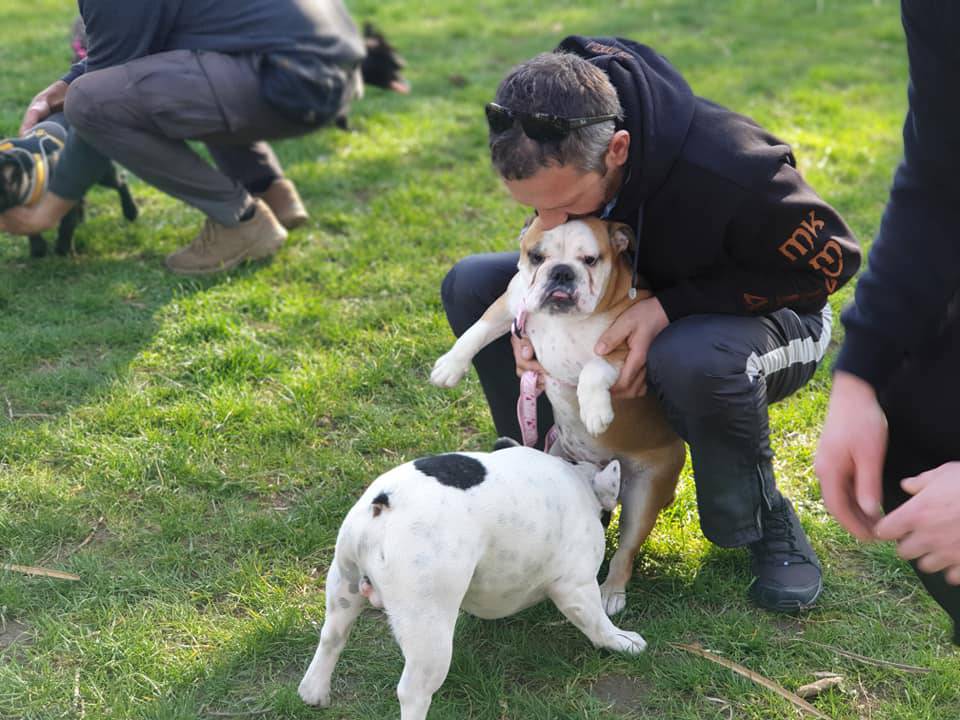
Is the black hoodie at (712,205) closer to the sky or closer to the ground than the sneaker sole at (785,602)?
closer to the sky

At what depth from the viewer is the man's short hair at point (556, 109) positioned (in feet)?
7.99

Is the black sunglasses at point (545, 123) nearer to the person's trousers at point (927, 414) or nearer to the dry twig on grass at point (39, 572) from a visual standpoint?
the person's trousers at point (927, 414)

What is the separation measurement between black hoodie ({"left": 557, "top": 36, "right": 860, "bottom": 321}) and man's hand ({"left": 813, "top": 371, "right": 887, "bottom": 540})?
43.8 inches

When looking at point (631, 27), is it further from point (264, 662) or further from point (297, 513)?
point (264, 662)

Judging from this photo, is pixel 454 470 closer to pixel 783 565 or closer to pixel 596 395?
pixel 596 395

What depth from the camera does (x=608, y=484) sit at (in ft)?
8.59

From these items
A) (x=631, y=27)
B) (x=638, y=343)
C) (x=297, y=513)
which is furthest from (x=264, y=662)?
(x=631, y=27)

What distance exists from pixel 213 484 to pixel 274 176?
2356 mm

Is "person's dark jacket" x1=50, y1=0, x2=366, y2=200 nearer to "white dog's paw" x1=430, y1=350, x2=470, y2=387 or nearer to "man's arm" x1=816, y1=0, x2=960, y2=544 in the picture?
"white dog's paw" x1=430, y1=350, x2=470, y2=387

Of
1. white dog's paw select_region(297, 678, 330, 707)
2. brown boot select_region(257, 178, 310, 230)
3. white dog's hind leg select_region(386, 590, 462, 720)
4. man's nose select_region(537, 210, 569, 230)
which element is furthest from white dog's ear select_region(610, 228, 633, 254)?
brown boot select_region(257, 178, 310, 230)

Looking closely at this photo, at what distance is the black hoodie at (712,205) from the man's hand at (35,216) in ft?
9.19

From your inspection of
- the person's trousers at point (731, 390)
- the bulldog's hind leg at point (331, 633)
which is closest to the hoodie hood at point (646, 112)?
the person's trousers at point (731, 390)

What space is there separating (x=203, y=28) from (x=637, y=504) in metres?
3.05

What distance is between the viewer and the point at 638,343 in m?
2.68
